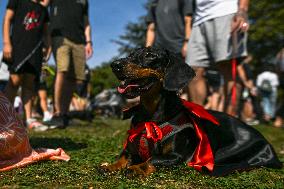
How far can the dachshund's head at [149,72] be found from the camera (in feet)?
10.1

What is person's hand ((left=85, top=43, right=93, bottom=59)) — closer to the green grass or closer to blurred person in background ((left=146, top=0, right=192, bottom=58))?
blurred person in background ((left=146, top=0, right=192, bottom=58))

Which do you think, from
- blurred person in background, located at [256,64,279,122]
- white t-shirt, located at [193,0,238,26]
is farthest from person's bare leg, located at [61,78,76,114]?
blurred person in background, located at [256,64,279,122]

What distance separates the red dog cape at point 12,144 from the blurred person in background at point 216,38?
2.43 metres

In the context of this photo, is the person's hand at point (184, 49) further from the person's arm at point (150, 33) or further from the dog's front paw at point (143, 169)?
the dog's front paw at point (143, 169)

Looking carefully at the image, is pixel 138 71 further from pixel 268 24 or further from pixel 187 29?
pixel 268 24

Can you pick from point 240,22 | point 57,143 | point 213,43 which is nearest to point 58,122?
point 57,143

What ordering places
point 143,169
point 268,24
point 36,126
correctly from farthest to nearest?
point 268,24, point 36,126, point 143,169

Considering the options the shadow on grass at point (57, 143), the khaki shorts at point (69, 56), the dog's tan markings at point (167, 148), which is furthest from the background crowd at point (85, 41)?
the dog's tan markings at point (167, 148)

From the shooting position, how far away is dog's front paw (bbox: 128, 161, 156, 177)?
9.19ft

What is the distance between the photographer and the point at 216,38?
511 cm

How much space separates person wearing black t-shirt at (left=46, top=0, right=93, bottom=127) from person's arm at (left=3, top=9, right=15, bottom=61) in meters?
0.79

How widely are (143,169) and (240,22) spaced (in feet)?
8.56

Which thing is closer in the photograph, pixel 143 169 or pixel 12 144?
pixel 143 169

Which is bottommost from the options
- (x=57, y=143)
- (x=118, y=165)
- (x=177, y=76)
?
(x=57, y=143)
